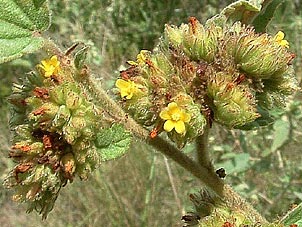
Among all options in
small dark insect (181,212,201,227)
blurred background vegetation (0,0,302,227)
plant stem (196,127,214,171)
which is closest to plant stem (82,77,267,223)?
plant stem (196,127,214,171)

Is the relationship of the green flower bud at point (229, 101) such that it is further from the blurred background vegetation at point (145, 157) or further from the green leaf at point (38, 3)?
the blurred background vegetation at point (145, 157)

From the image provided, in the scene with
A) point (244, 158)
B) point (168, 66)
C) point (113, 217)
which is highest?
point (168, 66)

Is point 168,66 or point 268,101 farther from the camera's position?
point 268,101


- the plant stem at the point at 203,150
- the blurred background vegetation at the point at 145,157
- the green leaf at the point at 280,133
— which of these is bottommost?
the blurred background vegetation at the point at 145,157

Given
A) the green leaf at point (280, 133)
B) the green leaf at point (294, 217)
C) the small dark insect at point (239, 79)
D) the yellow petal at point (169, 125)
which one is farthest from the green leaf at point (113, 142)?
the green leaf at point (280, 133)

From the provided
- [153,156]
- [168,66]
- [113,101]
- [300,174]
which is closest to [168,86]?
[168,66]

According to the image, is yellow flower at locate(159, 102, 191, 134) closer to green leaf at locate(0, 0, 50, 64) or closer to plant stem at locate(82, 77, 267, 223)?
plant stem at locate(82, 77, 267, 223)

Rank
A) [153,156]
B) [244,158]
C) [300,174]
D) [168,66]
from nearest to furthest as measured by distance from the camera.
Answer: [168,66] < [244,158] < [300,174] < [153,156]

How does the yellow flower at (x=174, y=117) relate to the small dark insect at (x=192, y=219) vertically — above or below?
above

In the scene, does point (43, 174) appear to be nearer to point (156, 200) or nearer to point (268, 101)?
point (268, 101)
